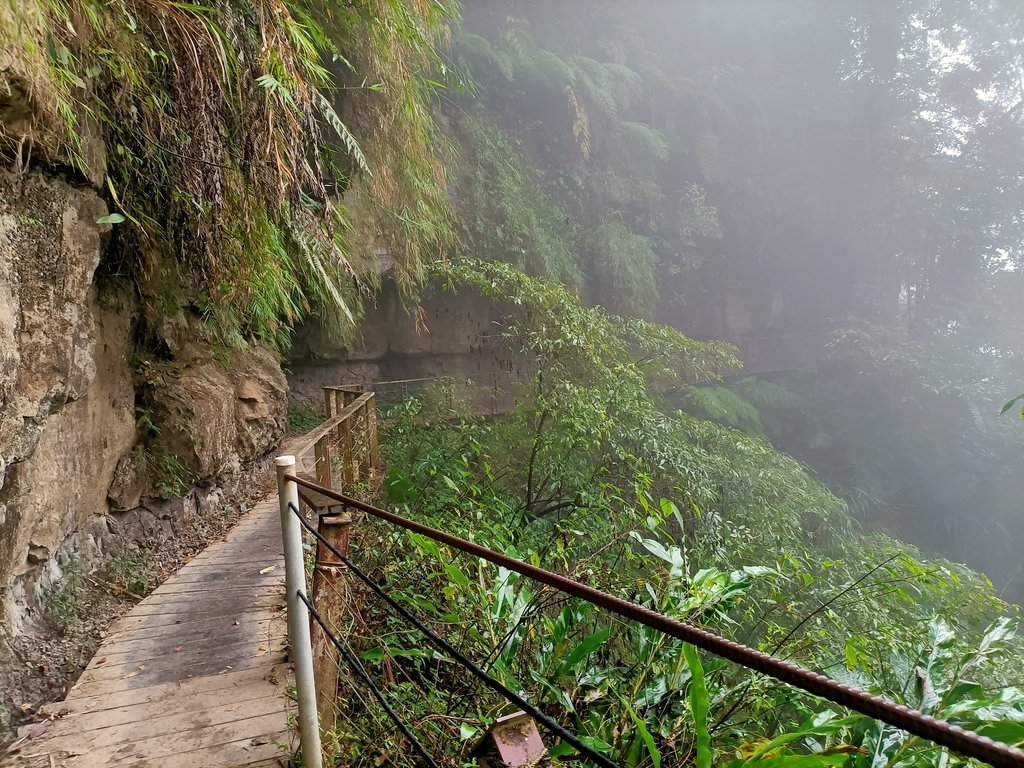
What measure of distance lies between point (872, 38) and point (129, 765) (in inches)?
881

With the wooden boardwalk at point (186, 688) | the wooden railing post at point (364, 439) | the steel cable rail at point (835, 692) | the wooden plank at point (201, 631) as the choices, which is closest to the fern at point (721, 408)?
the wooden railing post at point (364, 439)

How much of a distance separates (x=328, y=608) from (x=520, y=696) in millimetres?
1267

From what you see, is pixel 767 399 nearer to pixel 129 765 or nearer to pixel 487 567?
pixel 487 567

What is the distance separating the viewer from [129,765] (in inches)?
79.0

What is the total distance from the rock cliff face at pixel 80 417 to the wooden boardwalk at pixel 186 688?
261 mm

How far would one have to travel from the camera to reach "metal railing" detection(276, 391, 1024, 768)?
343 mm

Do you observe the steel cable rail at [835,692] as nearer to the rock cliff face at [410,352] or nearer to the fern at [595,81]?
the rock cliff face at [410,352]

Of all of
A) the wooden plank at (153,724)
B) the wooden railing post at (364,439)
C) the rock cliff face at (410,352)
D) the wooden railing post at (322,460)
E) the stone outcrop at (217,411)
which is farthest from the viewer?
the rock cliff face at (410,352)

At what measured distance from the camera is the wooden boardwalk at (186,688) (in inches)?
81.0

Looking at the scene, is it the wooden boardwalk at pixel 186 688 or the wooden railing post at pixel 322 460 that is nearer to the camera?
the wooden boardwalk at pixel 186 688

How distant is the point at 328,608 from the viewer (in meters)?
1.96

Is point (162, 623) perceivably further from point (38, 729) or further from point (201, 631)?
point (38, 729)

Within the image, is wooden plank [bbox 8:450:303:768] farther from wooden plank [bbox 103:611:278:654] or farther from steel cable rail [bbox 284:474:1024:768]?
steel cable rail [bbox 284:474:1024:768]

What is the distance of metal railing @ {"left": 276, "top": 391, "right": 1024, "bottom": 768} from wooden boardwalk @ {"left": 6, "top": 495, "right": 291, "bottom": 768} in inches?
26.9
